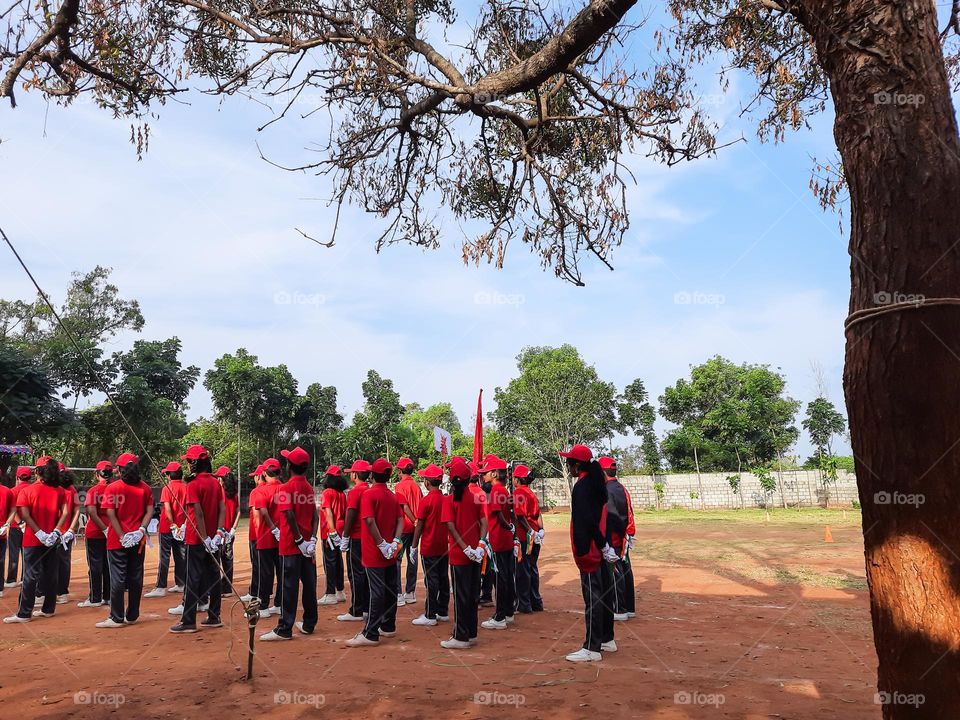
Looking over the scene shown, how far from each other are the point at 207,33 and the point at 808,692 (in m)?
8.21

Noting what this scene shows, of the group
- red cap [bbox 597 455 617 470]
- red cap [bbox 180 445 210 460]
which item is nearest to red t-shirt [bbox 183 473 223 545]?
red cap [bbox 180 445 210 460]

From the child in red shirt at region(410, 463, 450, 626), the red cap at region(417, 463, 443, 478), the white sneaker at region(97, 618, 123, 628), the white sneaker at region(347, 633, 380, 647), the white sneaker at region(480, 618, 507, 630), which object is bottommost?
the white sneaker at region(480, 618, 507, 630)

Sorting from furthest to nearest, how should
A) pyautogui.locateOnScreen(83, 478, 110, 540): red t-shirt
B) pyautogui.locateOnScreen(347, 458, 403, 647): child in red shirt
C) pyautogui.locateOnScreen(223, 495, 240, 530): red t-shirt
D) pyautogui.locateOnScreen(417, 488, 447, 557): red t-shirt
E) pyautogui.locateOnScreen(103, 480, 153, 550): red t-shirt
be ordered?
pyautogui.locateOnScreen(223, 495, 240, 530): red t-shirt
pyautogui.locateOnScreen(83, 478, 110, 540): red t-shirt
pyautogui.locateOnScreen(417, 488, 447, 557): red t-shirt
pyautogui.locateOnScreen(103, 480, 153, 550): red t-shirt
pyautogui.locateOnScreen(347, 458, 403, 647): child in red shirt

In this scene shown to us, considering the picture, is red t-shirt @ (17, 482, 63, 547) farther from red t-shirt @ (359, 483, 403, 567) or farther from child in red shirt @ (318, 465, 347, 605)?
red t-shirt @ (359, 483, 403, 567)

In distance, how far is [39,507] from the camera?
30.9 feet

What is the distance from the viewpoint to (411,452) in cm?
5069

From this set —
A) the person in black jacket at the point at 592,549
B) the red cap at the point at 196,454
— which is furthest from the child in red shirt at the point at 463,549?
the red cap at the point at 196,454

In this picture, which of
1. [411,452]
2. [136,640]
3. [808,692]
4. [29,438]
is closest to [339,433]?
[411,452]

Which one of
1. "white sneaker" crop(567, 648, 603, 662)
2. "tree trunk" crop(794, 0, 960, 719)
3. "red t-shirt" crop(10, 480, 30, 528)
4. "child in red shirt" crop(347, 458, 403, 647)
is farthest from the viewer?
"red t-shirt" crop(10, 480, 30, 528)

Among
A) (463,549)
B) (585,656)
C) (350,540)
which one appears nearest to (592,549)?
(585,656)

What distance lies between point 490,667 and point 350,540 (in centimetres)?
311

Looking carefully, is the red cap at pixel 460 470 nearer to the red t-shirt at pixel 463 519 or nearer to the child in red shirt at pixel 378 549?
the red t-shirt at pixel 463 519

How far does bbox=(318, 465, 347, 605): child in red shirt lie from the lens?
10.1 m

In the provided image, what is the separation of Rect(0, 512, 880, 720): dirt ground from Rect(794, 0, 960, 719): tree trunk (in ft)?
9.11
